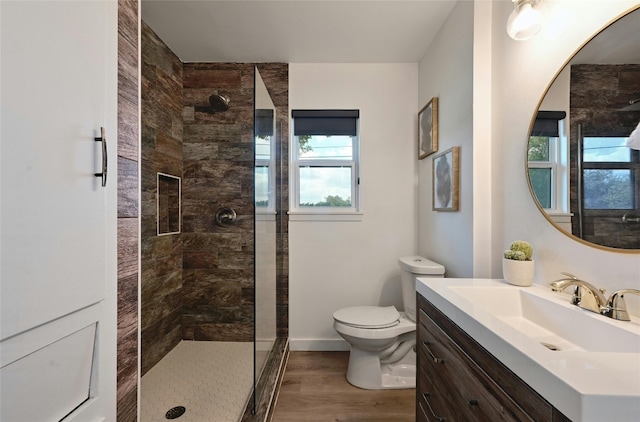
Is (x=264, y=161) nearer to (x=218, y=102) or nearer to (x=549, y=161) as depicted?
(x=218, y=102)

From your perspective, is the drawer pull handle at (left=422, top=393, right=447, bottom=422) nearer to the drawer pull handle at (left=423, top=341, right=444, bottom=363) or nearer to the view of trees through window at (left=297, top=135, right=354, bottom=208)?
the drawer pull handle at (left=423, top=341, right=444, bottom=363)

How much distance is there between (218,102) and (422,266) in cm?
210

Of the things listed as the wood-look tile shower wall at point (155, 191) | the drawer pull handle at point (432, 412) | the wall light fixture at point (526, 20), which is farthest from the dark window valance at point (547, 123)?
the wood-look tile shower wall at point (155, 191)

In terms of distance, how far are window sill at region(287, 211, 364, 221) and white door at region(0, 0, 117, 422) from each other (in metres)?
1.72

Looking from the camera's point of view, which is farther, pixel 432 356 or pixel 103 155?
pixel 432 356

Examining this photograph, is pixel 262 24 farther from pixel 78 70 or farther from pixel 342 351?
pixel 342 351

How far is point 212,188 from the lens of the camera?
2.60 m

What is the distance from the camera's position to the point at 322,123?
8.45 ft

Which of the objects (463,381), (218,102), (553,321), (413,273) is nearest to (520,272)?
(553,321)

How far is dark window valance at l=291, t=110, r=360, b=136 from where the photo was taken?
256 centimetres

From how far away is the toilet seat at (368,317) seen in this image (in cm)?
192

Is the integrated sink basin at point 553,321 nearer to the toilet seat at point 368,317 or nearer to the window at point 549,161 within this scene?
the window at point 549,161

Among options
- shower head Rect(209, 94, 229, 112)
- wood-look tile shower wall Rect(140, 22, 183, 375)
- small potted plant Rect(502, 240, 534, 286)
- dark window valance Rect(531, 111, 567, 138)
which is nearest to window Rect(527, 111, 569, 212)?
dark window valance Rect(531, 111, 567, 138)

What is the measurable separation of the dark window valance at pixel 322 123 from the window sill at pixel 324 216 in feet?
2.33
